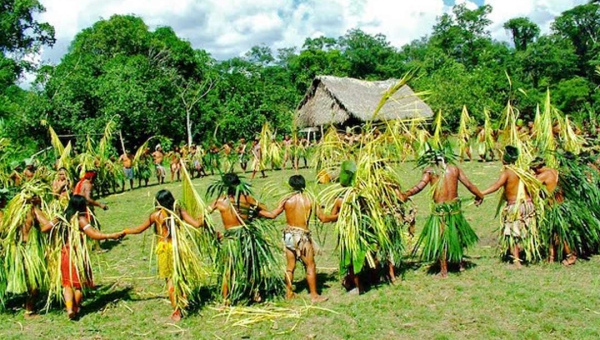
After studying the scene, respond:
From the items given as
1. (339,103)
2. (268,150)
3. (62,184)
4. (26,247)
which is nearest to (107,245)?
(62,184)

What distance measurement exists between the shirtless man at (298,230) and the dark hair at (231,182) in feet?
1.33

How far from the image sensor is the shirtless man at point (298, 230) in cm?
571

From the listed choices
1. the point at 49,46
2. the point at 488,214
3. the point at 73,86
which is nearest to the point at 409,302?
the point at 488,214

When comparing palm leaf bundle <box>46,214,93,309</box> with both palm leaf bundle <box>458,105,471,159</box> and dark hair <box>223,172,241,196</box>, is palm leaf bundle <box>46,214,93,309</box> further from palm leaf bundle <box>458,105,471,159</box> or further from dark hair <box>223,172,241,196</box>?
palm leaf bundle <box>458,105,471,159</box>

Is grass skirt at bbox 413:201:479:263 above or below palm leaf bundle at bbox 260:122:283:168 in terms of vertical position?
below

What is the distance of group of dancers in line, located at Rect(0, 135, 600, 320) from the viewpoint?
18.0ft

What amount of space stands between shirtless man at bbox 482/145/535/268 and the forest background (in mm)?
5327

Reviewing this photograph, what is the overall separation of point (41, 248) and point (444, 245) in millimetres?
4366

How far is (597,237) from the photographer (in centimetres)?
647

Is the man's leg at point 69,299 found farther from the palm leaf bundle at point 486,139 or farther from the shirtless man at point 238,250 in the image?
the palm leaf bundle at point 486,139

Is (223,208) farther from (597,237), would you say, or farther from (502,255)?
(597,237)

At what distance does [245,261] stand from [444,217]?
7.63 feet

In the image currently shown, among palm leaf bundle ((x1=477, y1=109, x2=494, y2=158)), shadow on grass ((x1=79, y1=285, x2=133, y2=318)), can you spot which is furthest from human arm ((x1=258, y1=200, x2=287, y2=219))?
palm leaf bundle ((x1=477, y1=109, x2=494, y2=158))

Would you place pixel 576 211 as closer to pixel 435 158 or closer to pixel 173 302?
pixel 435 158
